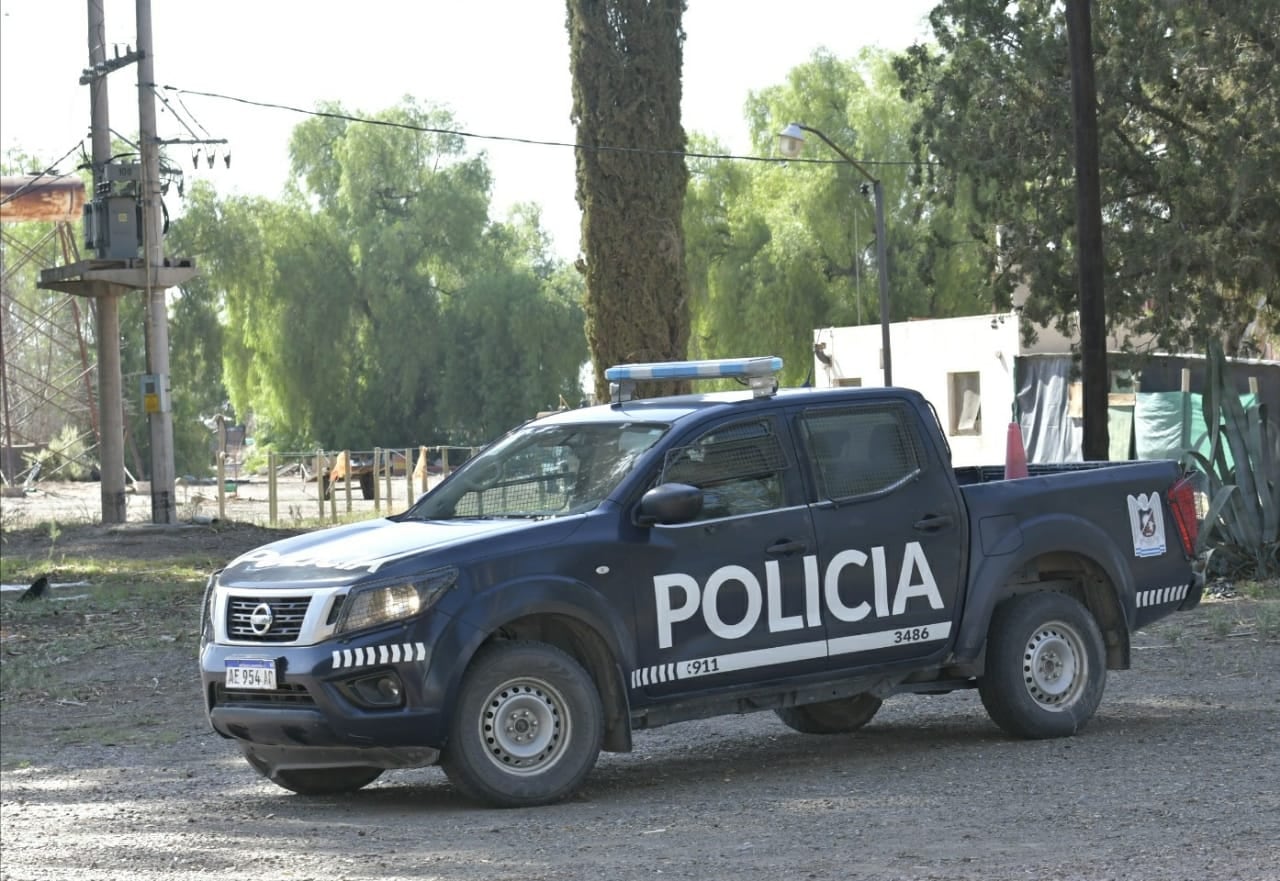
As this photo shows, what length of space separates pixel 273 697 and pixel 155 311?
20.7 metres

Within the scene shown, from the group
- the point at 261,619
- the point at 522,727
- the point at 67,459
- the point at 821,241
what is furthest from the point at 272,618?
the point at 67,459

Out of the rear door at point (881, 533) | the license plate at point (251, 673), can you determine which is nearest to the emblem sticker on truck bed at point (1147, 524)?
the rear door at point (881, 533)

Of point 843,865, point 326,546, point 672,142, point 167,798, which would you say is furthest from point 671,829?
point 672,142

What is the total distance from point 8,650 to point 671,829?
31.5ft

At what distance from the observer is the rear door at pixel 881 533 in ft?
28.3

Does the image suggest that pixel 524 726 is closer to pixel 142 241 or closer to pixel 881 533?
pixel 881 533

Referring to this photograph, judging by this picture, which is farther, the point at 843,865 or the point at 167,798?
the point at 167,798

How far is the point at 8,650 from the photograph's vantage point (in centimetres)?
1527

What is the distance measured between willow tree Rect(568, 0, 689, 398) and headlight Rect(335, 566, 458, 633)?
595 inches

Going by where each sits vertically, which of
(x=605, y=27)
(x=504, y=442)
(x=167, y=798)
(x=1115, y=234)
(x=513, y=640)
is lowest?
(x=167, y=798)

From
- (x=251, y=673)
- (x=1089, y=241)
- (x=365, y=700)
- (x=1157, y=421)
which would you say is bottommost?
(x=365, y=700)

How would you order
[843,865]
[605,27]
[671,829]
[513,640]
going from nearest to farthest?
[843,865] → [671,829] → [513,640] → [605,27]

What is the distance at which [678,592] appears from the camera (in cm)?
820

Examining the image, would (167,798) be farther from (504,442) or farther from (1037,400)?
(1037,400)
